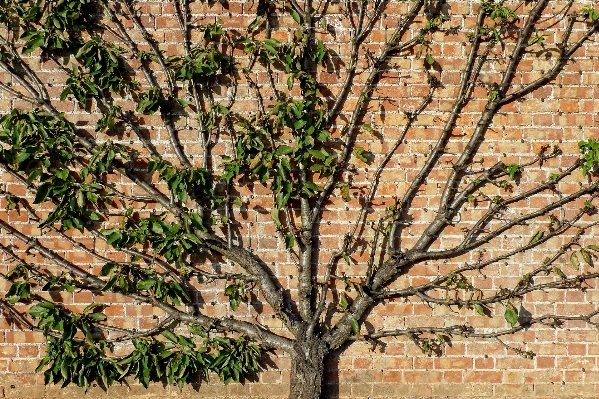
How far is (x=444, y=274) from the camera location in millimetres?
2895

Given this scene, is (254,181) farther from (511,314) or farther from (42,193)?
(511,314)

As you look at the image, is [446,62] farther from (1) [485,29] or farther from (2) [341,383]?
(2) [341,383]

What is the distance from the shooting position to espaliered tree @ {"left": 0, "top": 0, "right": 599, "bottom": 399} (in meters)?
2.75

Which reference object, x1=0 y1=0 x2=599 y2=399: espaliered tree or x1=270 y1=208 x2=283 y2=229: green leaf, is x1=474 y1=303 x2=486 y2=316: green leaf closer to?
x1=0 y1=0 x2=599 y2=399: espaliered tree

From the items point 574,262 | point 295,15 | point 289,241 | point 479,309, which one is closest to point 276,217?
point 289,241

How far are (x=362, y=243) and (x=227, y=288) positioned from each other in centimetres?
73

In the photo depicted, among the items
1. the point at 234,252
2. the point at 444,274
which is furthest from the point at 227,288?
the point at 444,274

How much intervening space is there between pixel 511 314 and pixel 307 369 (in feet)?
3.50

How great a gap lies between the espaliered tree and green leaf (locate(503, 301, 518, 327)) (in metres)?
0.02

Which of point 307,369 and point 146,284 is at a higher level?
point 146,284

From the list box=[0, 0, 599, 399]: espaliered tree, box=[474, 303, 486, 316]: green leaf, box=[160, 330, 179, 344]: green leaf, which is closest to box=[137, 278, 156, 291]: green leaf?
box=[0, 0, 599, 399]: espaliered tree

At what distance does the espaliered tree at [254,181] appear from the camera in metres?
2.75

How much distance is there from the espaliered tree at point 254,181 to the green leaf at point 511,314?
0.02m

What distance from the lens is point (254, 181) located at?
286cm
